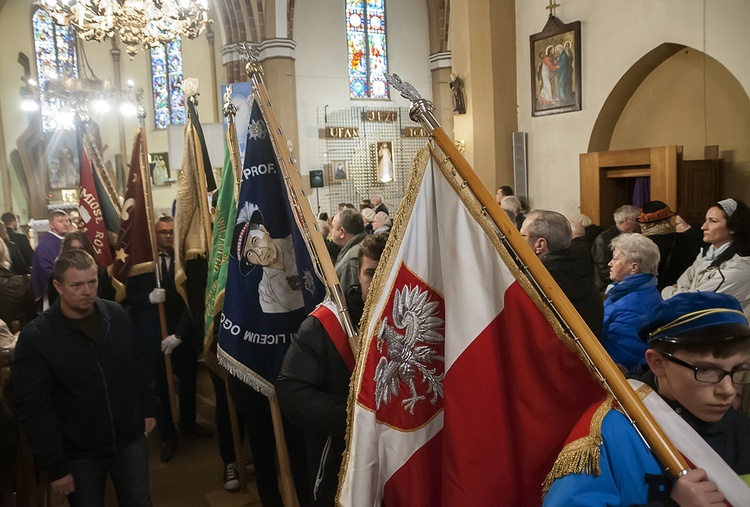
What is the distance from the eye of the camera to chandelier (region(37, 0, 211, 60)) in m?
9.48

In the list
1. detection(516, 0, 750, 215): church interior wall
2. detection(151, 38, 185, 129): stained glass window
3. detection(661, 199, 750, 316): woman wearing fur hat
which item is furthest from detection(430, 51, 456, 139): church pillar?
detection(661, 199, 750, 316): woman wearing fur hat

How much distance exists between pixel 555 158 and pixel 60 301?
25.0 ft

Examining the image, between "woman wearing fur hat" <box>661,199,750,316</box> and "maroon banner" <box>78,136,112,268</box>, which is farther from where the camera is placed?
"maroon banner" <box>78,136,112,268</box>

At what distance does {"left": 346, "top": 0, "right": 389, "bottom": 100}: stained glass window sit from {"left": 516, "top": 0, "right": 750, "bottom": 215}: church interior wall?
31.3 ft

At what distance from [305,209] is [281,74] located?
45.9 feet

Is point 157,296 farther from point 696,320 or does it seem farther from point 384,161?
point 384,161

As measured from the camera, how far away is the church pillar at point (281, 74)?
52.9ft

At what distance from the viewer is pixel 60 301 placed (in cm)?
309

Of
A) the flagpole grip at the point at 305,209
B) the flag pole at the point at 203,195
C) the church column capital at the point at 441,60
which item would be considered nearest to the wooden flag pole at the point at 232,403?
the flag pole at the point at 203,195

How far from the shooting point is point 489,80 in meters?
9.60

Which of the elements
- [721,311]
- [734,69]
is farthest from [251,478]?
[734,69]

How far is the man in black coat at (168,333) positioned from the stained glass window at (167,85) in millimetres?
15561

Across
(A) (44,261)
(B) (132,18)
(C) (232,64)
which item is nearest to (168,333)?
(A) (44,261)

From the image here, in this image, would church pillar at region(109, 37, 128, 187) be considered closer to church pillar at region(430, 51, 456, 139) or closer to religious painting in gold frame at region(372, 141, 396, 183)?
religious painting in gold frame at region(372, 141, 396, 183)
